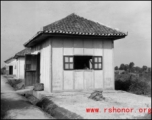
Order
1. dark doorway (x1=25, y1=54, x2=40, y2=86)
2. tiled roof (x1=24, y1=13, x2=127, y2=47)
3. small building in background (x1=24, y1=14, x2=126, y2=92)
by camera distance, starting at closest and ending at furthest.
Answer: tiled roof (x1=24, y1=13, x2=127, y2=47), small building in background (x1=24, y1=14, x2=126, y2=92), dark doorway (x1=25, y1=54, x2=40, y2=86)

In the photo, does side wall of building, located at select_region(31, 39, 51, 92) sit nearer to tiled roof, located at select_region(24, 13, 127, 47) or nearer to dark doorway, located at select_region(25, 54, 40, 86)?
tiled roof, located at select_region(24, 13, 127, 47)

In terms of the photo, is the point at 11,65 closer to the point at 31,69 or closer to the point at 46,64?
the point at 31,69

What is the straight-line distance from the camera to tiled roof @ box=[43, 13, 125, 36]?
10.5 metres

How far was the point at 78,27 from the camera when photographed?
1130cm

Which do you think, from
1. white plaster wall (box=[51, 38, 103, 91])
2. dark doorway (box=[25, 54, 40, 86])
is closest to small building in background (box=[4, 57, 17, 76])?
dark doorway (box=[25, 54, 40, 86])

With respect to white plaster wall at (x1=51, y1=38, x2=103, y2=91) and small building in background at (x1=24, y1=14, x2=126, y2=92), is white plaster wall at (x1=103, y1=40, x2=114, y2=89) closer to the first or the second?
small building in background at (x1=24, y1=14, x2=126, y2=92)

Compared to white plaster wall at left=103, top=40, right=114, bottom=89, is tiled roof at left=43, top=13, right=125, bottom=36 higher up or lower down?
higher up

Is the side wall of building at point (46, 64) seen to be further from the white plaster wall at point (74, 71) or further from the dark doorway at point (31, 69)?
the dark doorway at point (31, 69)

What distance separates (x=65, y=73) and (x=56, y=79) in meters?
0.56

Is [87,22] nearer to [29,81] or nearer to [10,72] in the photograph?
[29,81]

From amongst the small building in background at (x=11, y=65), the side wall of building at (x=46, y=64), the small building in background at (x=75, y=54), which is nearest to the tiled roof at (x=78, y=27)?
the small building in background at (x=75, y=54)

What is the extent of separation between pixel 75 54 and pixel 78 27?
1.52 metres

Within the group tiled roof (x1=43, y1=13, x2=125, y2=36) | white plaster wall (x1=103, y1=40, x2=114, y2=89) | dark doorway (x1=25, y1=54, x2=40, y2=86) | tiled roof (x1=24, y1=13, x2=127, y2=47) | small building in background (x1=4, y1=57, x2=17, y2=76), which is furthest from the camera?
small building in background (x1=4, y1=57, x2=17, y2=76)

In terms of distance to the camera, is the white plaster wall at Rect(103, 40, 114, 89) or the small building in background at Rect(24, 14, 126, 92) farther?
the white plaster wall at Rect(103, 40, 114, 89)
